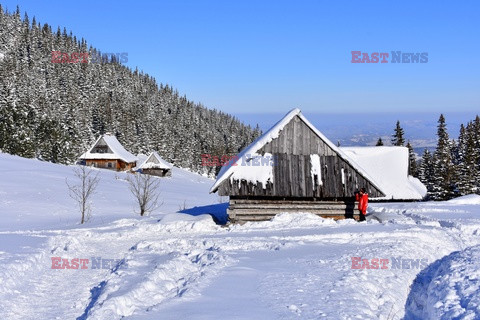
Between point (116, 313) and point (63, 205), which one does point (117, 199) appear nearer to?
point (63, 205)

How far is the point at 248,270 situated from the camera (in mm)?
9898

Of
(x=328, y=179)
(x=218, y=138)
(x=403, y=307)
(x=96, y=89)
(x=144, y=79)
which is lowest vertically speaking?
(x=403, y=307)

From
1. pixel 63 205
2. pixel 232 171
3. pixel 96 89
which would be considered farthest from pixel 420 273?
pixel 96 89

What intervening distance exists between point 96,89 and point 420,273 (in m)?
128

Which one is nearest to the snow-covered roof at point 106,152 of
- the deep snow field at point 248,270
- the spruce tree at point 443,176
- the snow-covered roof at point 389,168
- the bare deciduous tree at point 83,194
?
the bare deciduous tree at point 83,194

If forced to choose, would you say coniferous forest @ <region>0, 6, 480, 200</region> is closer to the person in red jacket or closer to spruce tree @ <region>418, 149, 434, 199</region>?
spruce tree @ <region>418, 149, 434, 199</region>

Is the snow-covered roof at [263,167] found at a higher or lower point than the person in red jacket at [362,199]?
higher

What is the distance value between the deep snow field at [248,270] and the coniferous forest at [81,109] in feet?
180

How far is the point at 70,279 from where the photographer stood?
1013 centimetres

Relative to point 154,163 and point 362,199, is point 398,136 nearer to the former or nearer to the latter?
point 362,199

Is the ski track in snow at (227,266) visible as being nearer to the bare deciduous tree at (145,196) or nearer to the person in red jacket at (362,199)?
the person in red jacket at (362,199)

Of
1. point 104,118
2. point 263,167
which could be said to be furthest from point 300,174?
point 104,118

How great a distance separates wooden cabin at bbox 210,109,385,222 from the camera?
56.2ft

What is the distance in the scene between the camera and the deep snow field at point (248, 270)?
24.7 ft
